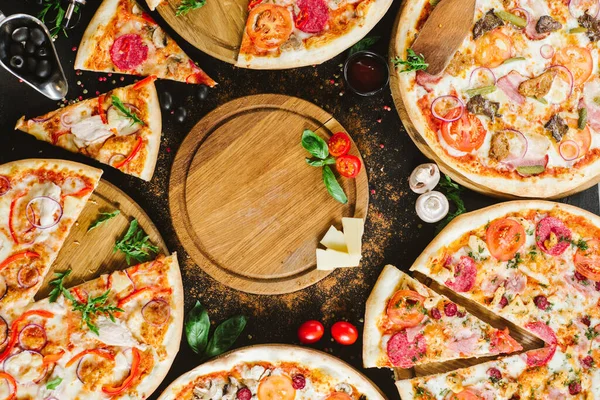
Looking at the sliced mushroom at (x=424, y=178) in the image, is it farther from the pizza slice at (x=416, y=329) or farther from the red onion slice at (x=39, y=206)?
the red onion slice at (x=39, y=206)

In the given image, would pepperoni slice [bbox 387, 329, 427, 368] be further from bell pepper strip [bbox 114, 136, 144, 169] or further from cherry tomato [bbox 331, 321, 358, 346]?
bell pepper strip [bbox 114, 136, 144, 169]

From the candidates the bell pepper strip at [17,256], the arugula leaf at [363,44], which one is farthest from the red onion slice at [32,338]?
the arugula leaf at [363,44]

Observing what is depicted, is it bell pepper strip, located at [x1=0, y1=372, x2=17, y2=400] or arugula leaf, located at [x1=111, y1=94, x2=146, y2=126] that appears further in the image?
arugula leaf, located at [x1=111, y1=94, x2=146, y2=126]

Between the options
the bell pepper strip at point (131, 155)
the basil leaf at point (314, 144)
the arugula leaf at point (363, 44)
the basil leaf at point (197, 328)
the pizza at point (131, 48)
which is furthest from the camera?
the arugula leaf at point (363, 44)

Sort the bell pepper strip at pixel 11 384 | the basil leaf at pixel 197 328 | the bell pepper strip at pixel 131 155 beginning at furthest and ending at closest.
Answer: the basil leaf at pixel 197 328 → the bell pepper strip at pixel 131 155 → the bell pepper strip at pixel 11 384

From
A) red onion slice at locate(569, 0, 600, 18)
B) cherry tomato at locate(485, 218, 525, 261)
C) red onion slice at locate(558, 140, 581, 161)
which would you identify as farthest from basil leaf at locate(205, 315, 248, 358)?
red onion slice at locate(569, 0, 600, 18)

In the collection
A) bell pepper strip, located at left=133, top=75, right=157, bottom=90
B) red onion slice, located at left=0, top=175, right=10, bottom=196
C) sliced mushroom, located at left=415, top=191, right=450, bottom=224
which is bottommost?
red onion slice, located at left=0, top=175, right=10, bottom=196

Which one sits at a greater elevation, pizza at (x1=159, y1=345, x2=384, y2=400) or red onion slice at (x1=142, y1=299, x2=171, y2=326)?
red onion slice at (x1=142, y1=299, x2=171, y2=326)

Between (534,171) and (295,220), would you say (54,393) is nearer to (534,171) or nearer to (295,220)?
(295,220)
